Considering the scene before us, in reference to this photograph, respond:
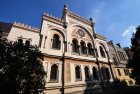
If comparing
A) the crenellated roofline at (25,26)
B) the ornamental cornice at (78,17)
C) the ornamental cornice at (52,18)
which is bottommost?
the crenellated roofline at (25,26)

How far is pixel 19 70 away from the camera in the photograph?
7.88 meters

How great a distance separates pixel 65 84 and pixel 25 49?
845 centimetres

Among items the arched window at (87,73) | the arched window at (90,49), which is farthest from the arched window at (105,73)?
the arched window at (87,73)

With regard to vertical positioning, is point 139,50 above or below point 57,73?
above

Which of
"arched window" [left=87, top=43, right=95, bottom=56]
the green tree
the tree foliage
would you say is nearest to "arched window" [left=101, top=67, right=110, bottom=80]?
"arched window" [left=87, top=43, right=95, bottom=56]

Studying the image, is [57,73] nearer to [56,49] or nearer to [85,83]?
[56,49]

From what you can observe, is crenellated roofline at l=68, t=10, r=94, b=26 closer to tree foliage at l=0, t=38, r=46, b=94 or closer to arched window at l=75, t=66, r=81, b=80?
arched window at l=75, t=66, r=81, b=80

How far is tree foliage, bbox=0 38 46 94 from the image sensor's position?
23.8 ft

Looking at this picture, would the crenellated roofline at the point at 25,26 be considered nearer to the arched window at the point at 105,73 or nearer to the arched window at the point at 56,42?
the arched window at the point at 56,42

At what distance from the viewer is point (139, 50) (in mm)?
19047

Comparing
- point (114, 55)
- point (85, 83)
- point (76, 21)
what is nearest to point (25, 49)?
point (85, 83)

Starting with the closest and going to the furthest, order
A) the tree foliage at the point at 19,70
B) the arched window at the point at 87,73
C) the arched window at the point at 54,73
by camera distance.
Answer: the tree foliage at the point at 19,70 < the arched window at the point at 54,73 < the arched window at the point at 87,73

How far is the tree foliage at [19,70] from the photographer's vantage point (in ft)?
23.8

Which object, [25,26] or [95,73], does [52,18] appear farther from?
[95,73]
